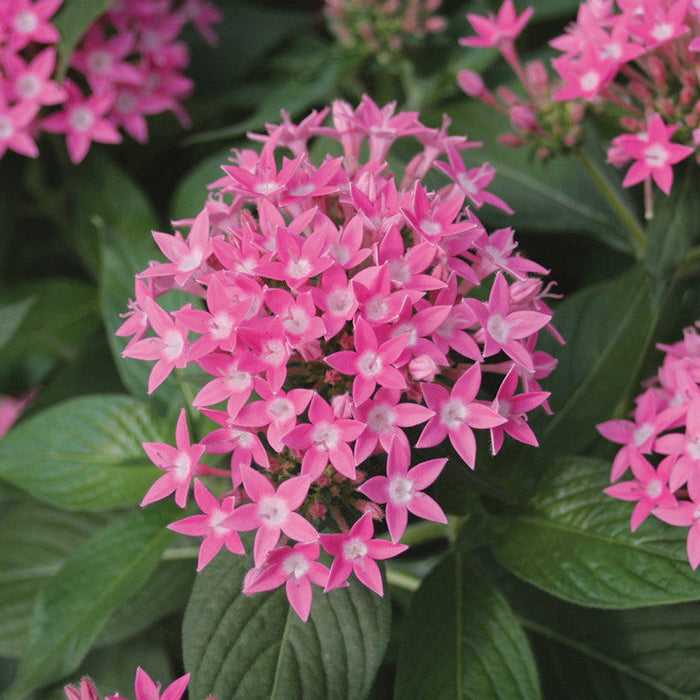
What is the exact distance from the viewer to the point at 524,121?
3.18 ft

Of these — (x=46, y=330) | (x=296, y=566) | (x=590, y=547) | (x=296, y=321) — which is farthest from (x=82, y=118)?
(x=590, y=547)

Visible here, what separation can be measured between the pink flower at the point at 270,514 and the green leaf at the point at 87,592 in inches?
10.7

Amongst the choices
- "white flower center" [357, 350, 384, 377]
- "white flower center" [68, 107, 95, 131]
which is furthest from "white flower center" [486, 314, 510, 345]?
"white flower center" [68, 107, 95, 131]

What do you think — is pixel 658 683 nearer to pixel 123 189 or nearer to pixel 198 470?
pixel 198 470

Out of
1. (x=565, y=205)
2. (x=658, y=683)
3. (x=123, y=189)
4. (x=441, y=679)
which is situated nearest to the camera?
(x=441, y=679)

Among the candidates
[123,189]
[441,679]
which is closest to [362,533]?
[441,679]

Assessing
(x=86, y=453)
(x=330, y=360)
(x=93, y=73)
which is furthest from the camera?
(x=93, y=73)

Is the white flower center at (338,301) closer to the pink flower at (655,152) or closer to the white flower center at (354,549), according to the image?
the white flower center at (354,549)

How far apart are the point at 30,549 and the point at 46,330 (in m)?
0.36

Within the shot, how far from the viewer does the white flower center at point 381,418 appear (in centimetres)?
63

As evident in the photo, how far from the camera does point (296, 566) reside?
65 cm

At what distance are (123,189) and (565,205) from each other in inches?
28.5

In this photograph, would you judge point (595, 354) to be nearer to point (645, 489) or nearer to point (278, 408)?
point (645, 489)

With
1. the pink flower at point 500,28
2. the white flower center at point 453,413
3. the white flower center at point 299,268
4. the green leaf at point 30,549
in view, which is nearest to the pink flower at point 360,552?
the white flower center at point 453,413
